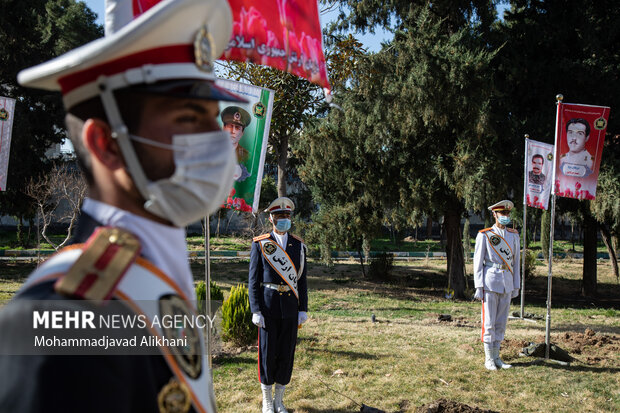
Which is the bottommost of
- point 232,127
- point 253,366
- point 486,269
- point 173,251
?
point 253,366

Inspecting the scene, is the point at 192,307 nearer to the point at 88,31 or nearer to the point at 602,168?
the point at 602,168

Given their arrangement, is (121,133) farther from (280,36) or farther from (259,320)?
(259,320)

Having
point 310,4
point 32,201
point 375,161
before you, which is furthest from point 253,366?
point 32,201

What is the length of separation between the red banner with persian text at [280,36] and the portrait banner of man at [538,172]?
9.18 metres

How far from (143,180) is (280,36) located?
284 centimetres

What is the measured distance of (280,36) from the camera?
12.5 feet

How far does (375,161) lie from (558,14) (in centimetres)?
831

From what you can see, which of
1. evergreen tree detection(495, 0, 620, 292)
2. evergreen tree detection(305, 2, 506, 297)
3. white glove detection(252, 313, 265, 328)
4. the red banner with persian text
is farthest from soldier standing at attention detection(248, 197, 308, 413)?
evergreen tree detection(495, 0, 620, 292)

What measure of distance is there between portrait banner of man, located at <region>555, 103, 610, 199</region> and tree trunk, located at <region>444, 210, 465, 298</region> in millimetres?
7608

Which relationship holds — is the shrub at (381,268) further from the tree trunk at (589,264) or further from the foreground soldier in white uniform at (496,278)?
the foreground soldier in white uniform at (496,278)

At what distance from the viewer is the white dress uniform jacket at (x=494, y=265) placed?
7.71 metres

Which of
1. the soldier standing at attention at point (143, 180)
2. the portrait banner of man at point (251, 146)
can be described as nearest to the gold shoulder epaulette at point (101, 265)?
the soldier standing at attention at point (143, 180)

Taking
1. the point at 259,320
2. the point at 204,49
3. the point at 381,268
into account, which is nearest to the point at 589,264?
the point at 381,268

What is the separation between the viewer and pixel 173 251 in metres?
1.37
